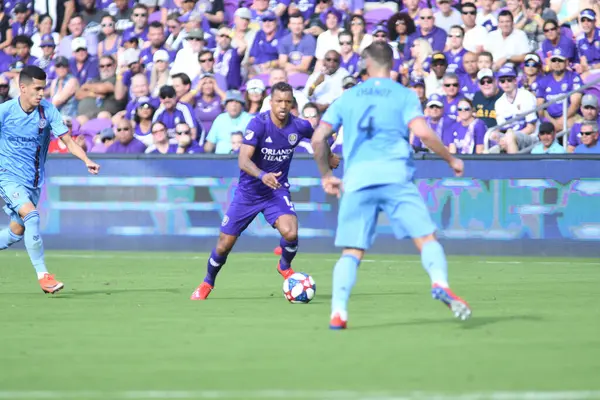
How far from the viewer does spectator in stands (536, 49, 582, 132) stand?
19.5 m

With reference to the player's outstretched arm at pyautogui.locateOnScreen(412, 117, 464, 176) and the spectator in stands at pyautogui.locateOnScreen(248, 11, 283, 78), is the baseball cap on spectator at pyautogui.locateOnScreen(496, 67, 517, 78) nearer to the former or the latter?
the spectator in stands at pyautogui.locateOnScreen(248, 11, 283, 78)

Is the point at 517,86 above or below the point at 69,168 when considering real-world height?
above

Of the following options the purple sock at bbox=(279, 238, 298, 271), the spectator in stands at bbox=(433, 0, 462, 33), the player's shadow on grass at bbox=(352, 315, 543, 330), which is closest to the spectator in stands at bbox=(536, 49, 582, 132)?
the spectator in stands at bbox=(433, 0, 462, 33)

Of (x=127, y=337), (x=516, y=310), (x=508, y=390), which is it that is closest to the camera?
(x=508, y=390)

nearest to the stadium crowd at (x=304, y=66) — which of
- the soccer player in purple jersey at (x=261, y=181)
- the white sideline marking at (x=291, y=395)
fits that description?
the soccer player in purple jersey at (x=261, y=181)

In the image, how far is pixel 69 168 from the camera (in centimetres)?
2005

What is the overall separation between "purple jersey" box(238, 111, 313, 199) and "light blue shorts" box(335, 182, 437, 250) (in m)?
3.31

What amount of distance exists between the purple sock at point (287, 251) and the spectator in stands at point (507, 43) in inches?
311

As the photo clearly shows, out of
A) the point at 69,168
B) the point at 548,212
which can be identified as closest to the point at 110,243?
the point at 69,168

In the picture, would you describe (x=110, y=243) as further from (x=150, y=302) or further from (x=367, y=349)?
(x=367, y=349)

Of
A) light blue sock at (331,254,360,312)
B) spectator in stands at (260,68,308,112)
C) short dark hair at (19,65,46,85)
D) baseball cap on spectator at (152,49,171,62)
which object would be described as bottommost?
baseball cap on spectator at (152,49,171,62)

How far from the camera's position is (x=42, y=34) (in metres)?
25.4

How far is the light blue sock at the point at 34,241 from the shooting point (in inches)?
505

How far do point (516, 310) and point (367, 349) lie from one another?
307cm
